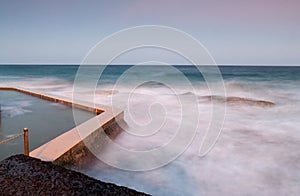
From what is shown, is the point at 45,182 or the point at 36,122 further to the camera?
the point at 36,122

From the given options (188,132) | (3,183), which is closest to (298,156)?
(188,132)

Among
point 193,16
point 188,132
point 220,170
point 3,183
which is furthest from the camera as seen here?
point 193,16

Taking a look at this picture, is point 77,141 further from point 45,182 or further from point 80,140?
point 45,182

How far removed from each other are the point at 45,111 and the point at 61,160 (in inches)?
147

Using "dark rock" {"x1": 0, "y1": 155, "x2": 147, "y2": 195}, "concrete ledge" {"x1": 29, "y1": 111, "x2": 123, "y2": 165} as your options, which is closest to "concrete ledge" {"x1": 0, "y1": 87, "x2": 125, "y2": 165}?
"concrete ledge" {"x1": 29, "y1": 111, "x2": 123, "y2": 165}

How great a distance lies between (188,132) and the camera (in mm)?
5828

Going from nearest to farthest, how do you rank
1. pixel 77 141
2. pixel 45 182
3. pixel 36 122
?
pixel 45 182 < pixel 77 141 < pixel 36 122

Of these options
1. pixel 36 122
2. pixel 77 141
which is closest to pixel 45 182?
pixel 77 141

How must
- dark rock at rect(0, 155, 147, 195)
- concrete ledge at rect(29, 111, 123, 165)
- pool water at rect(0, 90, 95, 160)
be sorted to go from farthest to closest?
pool water at rect(0, 90, 95, 160) < concrete ledge at rect(29, 111, 123, 165) < dark rock at rect(0, 155, 147, 195)

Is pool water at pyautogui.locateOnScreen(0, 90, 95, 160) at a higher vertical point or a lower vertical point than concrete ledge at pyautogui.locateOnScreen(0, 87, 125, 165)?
lower

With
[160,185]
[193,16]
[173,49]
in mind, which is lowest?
[160,185]

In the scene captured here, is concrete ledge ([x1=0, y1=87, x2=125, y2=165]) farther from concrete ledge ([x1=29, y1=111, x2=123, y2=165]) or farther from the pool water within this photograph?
the pool water

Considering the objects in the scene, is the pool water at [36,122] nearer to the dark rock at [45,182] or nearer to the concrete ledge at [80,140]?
the concrete ledge at [80,140]

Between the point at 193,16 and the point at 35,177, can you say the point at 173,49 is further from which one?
the point at 193,16
